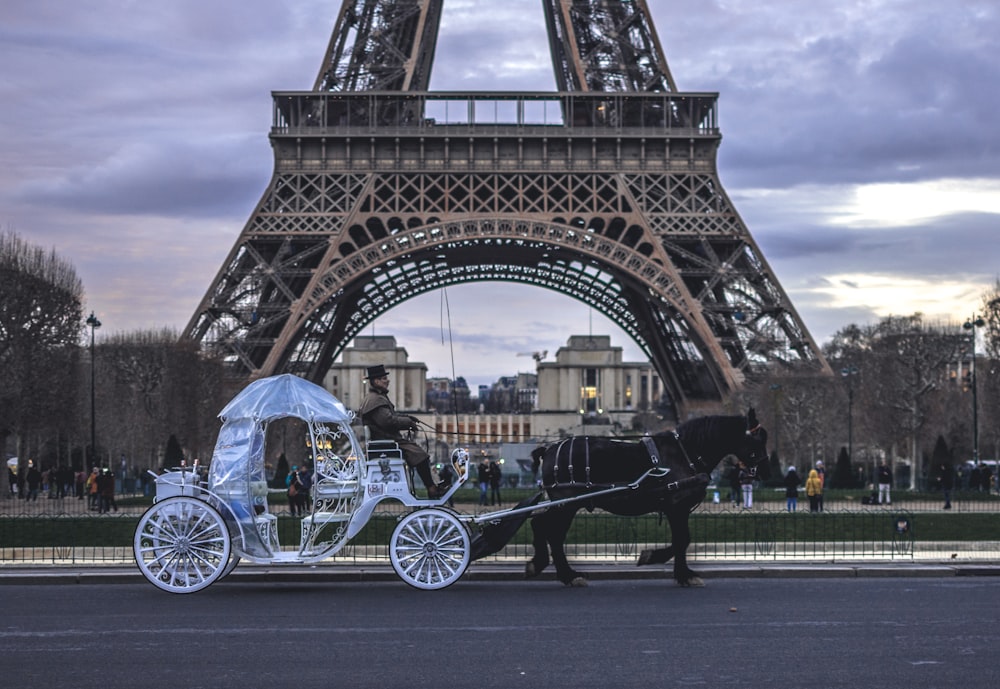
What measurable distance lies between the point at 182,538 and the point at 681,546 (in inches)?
225

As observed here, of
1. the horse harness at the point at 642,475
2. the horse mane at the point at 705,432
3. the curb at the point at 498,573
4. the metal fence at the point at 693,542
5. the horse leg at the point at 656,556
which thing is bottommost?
the metal fence at the point at 693,542

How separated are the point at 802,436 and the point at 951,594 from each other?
5077 cm

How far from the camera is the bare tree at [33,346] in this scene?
47438 mm

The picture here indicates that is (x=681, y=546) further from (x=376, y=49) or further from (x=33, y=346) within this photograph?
(x=376, y=49)

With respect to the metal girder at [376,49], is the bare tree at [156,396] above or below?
below

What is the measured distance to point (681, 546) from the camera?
15977mm

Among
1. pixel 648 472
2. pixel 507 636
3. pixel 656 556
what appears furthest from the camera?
pixel 656 556

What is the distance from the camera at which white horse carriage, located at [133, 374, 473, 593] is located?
15.1 meters

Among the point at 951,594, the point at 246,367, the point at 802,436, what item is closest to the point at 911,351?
the point at 802,436

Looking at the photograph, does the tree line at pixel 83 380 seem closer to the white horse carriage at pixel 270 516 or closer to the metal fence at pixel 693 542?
the metal fence at pixel 693 542

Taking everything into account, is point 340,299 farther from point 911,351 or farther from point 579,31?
point 911,351

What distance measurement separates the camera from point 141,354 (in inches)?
2408

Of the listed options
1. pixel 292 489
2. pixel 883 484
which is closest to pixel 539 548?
pixel 292 489

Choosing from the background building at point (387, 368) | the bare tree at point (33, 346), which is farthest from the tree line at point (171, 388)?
the background building at point (387, 368)
